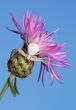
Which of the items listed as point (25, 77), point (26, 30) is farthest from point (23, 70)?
point (26, 30)

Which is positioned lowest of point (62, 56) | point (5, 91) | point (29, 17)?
point (5, 91)

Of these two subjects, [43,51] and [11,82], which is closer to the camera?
[11,82]

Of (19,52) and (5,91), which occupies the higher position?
(19,52)

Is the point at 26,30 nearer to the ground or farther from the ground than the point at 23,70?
farther from the ground

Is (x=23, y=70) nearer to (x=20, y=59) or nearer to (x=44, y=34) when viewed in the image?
(x=20, y=59)

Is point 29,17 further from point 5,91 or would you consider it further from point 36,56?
point 5,91

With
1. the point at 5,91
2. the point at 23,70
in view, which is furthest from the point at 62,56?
the point at 5,91
